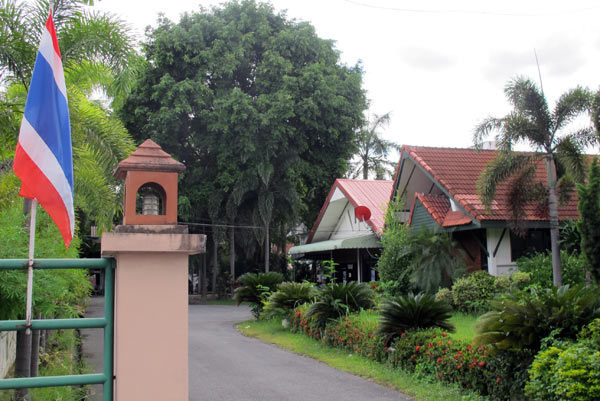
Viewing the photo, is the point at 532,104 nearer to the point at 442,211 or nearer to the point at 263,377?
the point at 442,211

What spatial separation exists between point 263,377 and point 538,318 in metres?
5.01

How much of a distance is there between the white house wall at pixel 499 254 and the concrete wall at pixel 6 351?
13.2m

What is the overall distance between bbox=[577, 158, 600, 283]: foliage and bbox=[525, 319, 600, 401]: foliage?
4209 mm

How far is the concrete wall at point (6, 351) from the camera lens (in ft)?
27.8

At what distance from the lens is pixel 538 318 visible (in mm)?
7207

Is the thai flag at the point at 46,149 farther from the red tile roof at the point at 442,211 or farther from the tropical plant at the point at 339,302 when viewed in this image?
the red tile roof at the point at 442,211

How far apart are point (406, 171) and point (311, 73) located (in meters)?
9.99

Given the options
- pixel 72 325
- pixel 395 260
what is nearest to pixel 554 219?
pixel 395 260

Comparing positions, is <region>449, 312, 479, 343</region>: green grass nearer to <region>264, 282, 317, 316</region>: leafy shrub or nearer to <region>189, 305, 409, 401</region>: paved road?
<region>189, 305, 409, 401</region>: paved road

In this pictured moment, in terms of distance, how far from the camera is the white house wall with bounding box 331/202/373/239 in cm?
2811

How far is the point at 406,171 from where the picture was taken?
71.4 feet

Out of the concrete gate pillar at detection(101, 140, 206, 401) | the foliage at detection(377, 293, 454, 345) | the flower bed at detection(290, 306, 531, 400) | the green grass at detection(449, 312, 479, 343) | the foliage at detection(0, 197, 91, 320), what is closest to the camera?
the concrete gate pillar at detection(101, 140, 206, 401)

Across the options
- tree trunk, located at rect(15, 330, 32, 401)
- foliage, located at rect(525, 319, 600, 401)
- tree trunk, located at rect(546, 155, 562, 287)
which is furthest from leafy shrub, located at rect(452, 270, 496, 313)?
tree trunk, located at rect(15, 330, 32, 401)

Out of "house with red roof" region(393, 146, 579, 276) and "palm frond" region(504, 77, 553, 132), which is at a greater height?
"palm frond" region(504, 77, 553, 132)
